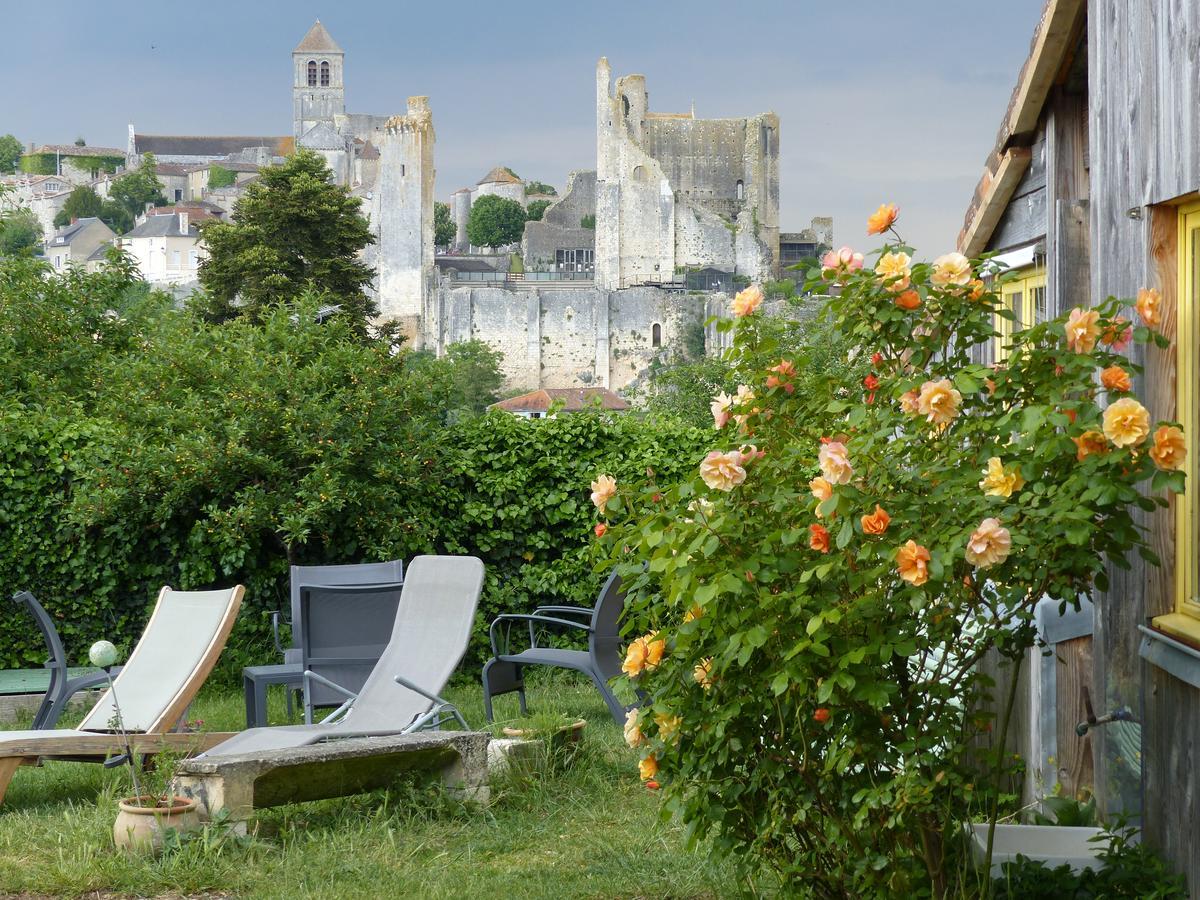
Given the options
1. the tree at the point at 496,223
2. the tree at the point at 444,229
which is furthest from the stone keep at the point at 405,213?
the tree at the point at 444,229

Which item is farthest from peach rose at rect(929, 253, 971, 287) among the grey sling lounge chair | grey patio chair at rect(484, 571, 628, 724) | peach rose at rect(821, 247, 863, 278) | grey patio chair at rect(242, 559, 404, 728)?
grey patio chair at rect(242, 559, 404, 728)

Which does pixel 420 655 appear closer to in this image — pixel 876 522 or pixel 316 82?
pixel 876 522

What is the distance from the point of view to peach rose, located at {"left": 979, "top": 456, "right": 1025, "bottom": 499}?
266 cm

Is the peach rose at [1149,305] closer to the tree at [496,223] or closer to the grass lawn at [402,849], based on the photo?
the grass lawn at [402,849]

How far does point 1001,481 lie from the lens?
2.67 metres

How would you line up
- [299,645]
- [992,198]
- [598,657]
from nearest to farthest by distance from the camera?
[992,198] → [598,657] → [299,645]

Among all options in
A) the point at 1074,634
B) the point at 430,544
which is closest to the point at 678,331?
the point at 430,544

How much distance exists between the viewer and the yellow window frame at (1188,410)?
2984 mm

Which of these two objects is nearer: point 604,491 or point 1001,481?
point 1001,481

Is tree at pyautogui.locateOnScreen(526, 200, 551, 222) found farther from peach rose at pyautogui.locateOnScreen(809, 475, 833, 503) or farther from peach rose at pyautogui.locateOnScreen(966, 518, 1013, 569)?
peach rose at pyautogui.locateOnScreen(966, 518, 1013, 569)

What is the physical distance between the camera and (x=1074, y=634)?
4.20 metres

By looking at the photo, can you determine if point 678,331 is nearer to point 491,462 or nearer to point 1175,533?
point 491,462

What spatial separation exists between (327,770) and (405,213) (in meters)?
67.3

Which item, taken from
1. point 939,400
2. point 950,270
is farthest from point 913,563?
point 950,270
